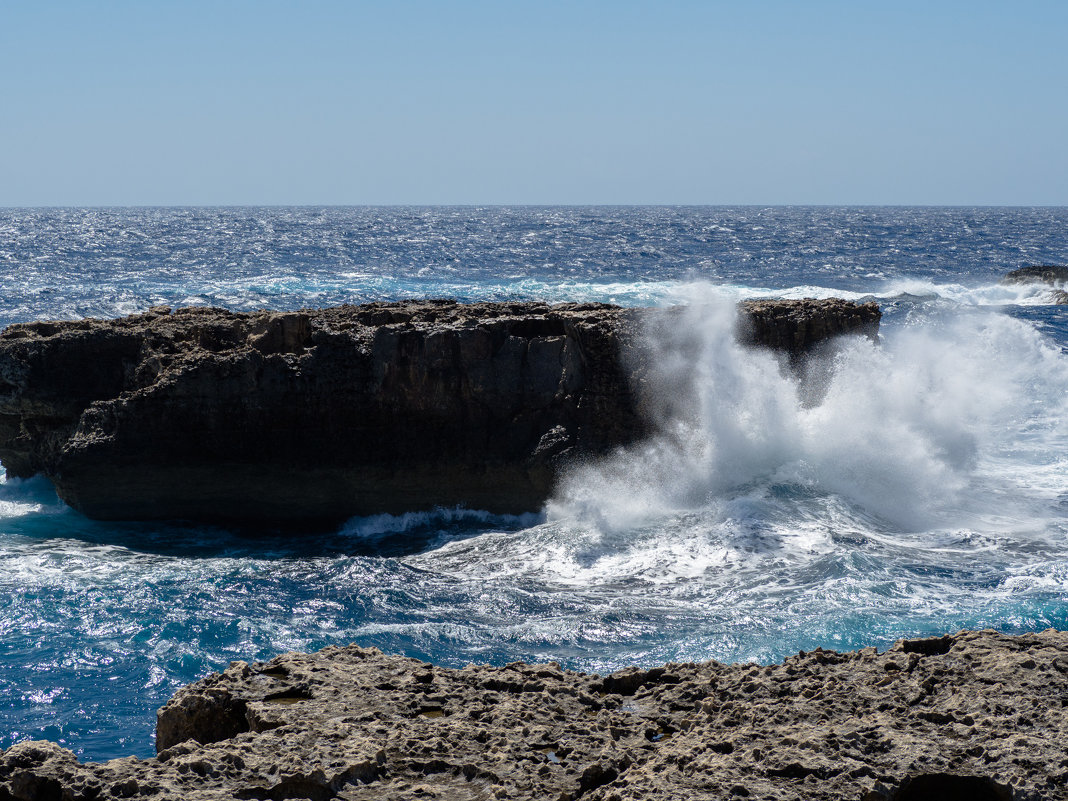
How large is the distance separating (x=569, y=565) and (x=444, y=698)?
6.43m

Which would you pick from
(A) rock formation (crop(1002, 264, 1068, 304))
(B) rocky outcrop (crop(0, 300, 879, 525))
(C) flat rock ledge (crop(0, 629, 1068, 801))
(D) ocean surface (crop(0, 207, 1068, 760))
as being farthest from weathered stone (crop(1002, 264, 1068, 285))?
(C) flat rock ledge (crop(0, 629, 1068, 801))

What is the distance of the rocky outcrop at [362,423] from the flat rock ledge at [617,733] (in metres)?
7.84

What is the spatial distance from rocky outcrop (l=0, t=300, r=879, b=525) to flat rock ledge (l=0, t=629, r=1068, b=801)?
784 centimetres

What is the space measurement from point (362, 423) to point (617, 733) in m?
9.18

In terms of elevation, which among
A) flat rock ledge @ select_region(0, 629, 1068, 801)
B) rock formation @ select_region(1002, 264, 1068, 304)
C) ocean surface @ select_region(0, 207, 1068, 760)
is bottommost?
ocean surface @ select_region(0, 207, 1068, 760)

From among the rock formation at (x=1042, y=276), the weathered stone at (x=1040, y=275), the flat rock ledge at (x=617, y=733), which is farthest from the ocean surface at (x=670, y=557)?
the weathered stone at (x=1040, y=275)

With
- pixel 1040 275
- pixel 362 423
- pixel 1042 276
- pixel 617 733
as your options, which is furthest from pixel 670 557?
pixel 1040 275

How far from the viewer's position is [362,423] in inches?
529

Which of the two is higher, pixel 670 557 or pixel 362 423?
pixel 362 423

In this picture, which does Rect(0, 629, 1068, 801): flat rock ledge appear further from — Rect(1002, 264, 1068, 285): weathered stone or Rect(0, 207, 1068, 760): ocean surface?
Rect(1002, 264, 1068, 285): weathered stone

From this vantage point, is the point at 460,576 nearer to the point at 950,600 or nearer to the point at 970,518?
the point at 950,600

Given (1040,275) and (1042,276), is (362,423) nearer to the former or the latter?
(1042,276)

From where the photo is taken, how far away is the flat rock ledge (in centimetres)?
405

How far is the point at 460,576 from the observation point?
37.1ft
